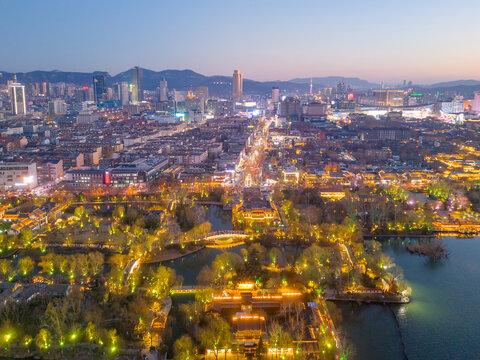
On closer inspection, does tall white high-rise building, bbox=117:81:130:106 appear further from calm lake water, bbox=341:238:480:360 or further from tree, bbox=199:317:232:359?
tree, bbox=199:317:232:359

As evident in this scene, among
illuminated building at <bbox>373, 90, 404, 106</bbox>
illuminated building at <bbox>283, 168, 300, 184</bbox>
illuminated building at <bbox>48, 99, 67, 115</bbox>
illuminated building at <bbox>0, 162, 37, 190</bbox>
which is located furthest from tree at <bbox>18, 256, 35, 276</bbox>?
illuminated building at <bbox>373, 90, 404, 106</bbox>

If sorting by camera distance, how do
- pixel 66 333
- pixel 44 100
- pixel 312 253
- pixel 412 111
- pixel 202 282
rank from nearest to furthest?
pixel 66 333 → pixel 202 282 → pixel 312 253 → pixel 412 111 → pixel 44 100

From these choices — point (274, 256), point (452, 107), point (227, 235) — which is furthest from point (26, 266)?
point (452, 107)

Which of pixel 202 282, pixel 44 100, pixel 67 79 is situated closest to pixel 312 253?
pixel 202 282

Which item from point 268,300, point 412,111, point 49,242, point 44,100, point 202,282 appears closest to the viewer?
point 268,300

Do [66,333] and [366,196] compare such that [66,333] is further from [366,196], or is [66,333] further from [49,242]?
[366,196]

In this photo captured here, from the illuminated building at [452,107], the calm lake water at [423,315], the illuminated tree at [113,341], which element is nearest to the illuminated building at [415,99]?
the illuminated building at [452,107]
